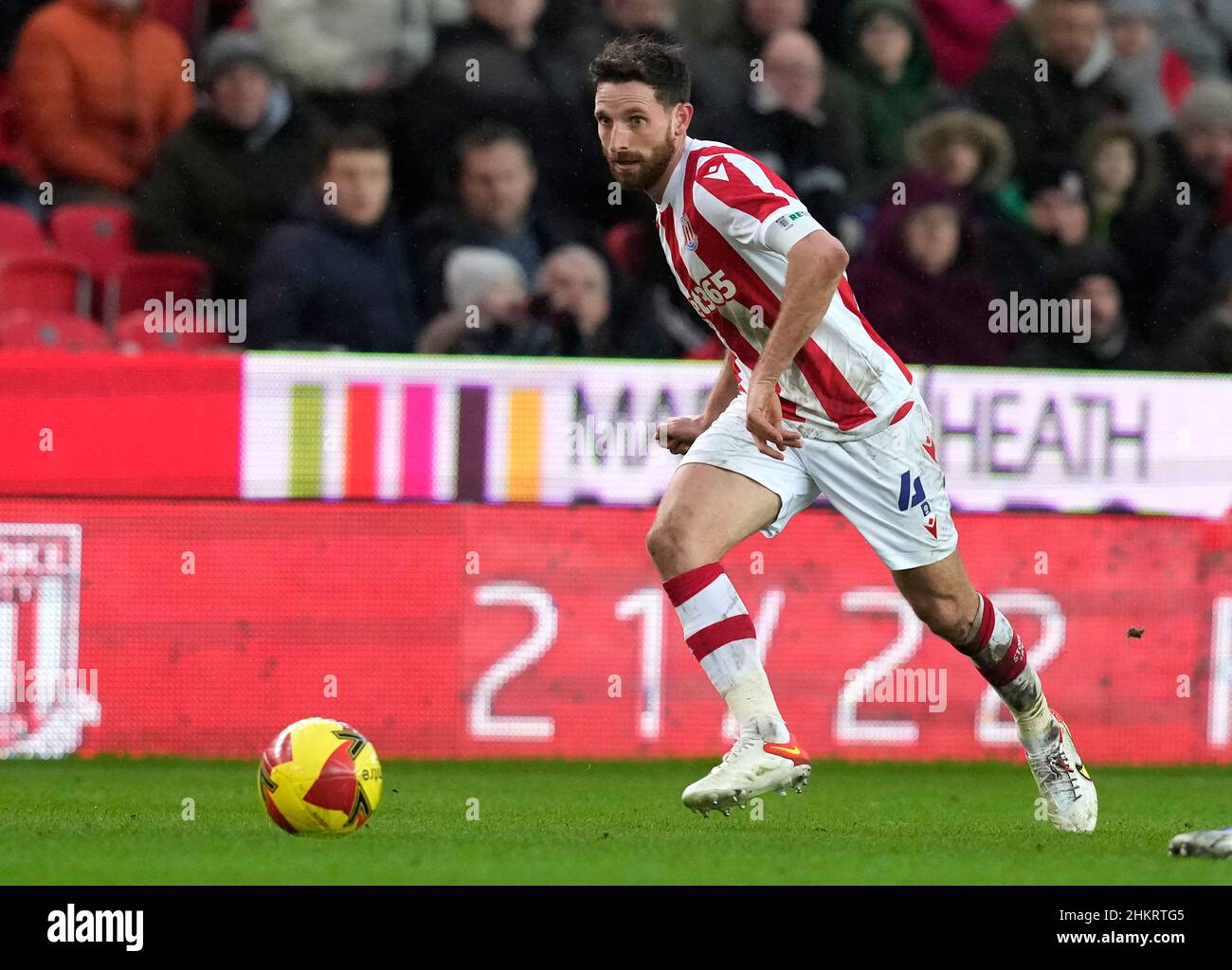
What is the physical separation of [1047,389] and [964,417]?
45 centimetres

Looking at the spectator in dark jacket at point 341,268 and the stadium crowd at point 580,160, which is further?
the stadium crowd at point 580,160

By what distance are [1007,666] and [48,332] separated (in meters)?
5.55

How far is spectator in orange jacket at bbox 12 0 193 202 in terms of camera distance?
1062 cm

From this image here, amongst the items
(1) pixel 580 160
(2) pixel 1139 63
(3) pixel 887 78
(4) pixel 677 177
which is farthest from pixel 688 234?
(2) pixel 1139 63

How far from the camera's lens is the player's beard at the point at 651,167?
5.80 m

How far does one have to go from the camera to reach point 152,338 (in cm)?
1009

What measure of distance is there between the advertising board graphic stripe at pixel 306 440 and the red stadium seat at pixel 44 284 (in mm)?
1829

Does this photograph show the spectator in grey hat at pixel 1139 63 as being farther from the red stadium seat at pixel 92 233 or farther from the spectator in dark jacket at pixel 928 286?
the red stadium seat at pixel 92 233

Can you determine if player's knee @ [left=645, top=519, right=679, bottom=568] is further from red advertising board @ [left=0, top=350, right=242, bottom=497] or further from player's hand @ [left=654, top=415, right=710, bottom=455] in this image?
red advertising board @ [left=0, top=350, right=242, bottom=497]

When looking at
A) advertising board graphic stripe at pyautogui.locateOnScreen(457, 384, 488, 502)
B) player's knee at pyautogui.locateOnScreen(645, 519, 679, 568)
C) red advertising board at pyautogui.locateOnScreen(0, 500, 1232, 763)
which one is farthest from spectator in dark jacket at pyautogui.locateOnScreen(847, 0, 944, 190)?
player's knee at pyautogui.locateOnScreen(645, 519, 679, 568)

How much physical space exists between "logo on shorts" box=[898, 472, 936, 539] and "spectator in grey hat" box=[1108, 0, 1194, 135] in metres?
6.63

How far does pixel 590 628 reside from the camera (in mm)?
9164

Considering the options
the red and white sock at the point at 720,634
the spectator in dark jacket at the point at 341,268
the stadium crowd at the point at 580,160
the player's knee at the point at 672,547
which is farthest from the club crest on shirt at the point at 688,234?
the spectator in dark jacket at the point at 341,268

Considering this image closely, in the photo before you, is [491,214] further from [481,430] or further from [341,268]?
[481,430]
